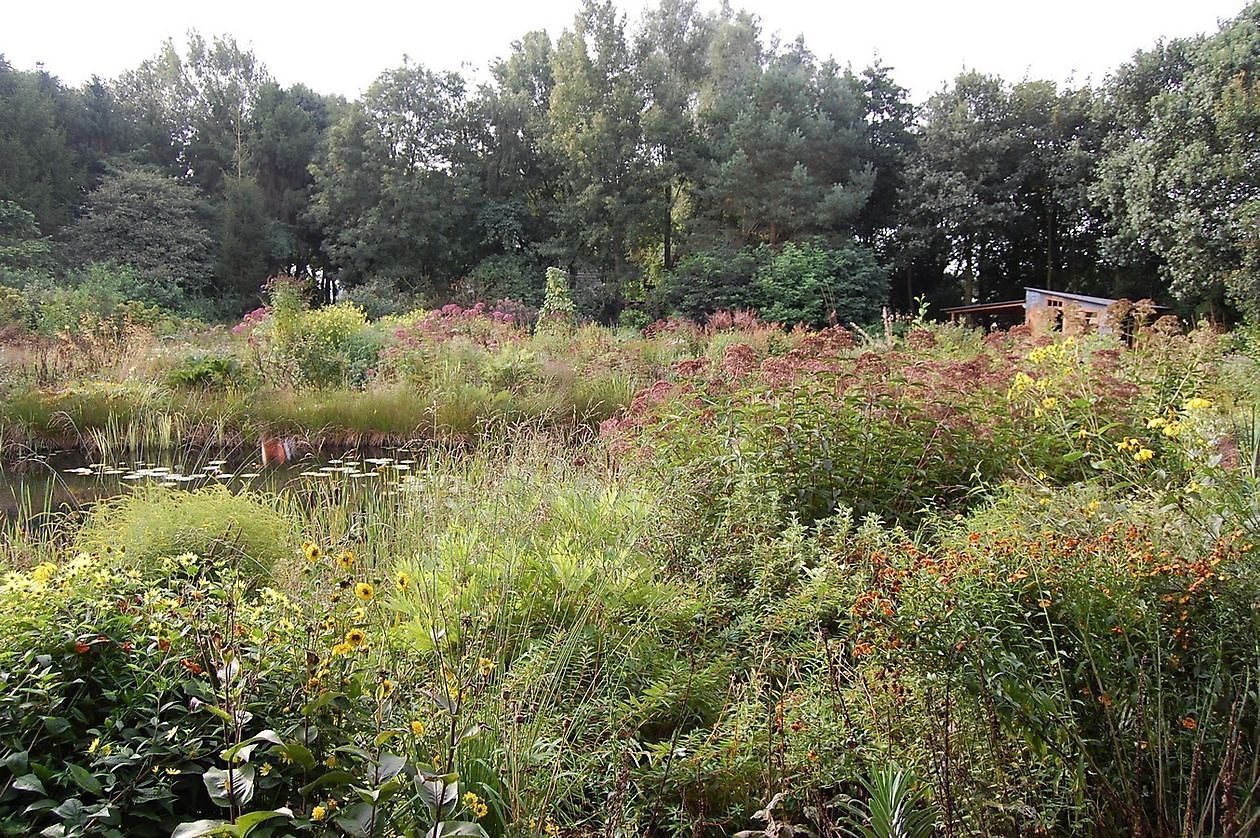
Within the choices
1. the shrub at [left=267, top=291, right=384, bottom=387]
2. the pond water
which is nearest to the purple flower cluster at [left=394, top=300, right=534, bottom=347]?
the shrub at [left=267, top=291, right=384, bottom=387]

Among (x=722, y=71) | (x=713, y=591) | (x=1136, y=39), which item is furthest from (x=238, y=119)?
(x=713, y=591)

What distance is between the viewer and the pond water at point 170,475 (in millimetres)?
4223

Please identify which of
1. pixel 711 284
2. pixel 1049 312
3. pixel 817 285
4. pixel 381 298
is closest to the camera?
pixel 1049 312

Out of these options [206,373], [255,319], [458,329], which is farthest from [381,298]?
[206,373]

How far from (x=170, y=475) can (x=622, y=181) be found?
14531mm

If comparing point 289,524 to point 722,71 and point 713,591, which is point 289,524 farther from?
point 722,71

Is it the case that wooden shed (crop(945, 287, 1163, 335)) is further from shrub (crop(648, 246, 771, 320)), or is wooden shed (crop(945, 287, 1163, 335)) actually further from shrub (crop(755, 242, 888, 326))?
shrub (crop(648, 246, 771, 320))

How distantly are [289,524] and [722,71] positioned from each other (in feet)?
58.5

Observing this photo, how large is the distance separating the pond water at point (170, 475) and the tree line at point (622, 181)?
10893mm

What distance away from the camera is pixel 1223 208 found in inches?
468

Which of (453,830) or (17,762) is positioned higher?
(17,762)

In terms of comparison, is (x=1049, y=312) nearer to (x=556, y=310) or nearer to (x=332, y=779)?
(x=556, y=310)

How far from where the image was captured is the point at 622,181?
17.5 meters

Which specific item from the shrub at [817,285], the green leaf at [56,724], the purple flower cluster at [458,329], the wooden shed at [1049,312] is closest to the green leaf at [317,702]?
the green leaf at [56,724]
